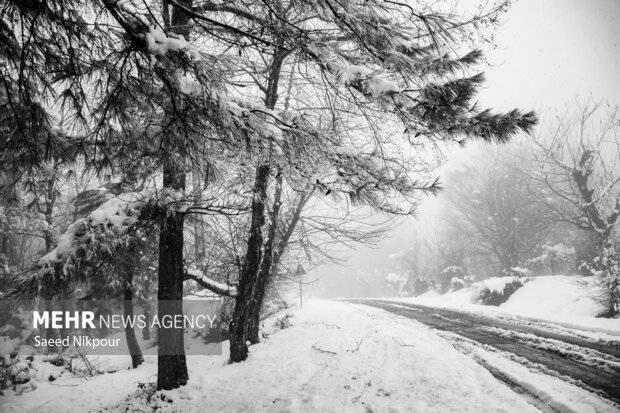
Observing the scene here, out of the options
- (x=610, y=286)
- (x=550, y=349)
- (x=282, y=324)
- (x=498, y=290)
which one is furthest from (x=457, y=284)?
(x=550, y=349)

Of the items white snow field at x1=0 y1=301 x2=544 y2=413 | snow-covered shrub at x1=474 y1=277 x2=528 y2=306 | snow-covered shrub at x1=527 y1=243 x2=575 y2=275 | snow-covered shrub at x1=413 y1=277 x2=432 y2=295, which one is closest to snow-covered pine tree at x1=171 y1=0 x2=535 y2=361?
white snow field at x1=0 y1=301 x2=544 y2=413

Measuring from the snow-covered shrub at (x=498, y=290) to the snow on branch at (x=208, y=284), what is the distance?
42.7ft

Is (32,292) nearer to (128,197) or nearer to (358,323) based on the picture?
(128,197)

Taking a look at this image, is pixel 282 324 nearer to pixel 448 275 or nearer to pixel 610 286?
pixel 610 286

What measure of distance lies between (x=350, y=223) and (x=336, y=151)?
658 cm

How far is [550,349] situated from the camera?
19.7 feet

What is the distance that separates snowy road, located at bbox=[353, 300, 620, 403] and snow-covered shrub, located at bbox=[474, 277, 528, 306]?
238 inches

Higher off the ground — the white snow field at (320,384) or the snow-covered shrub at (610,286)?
the snow-covered shrub at (610,286)

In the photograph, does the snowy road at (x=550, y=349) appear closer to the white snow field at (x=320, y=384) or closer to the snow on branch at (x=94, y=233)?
the white snow field at (x=320, y=384)

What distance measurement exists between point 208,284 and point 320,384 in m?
3.21

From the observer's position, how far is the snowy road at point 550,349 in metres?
4.49

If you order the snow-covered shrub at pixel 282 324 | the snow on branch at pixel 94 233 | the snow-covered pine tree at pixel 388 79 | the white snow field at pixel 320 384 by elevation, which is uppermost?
the snow-covered pine tree at pixel 388 79

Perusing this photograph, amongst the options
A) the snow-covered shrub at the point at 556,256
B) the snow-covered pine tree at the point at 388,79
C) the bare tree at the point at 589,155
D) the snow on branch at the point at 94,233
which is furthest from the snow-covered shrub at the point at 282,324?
the snow-covered shrub at the point at 556,256

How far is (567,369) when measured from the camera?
4891 millimetres
